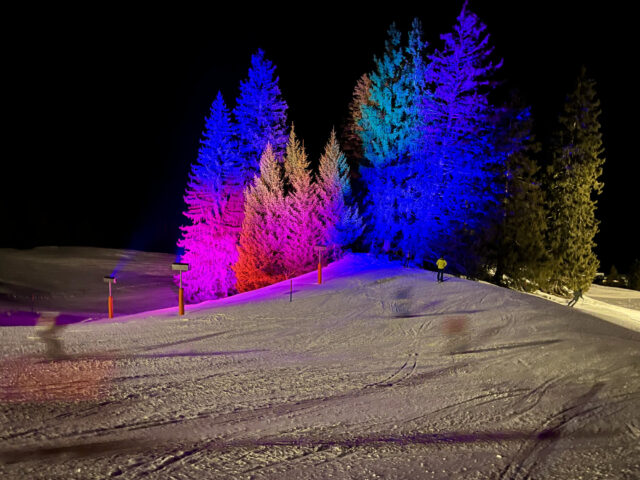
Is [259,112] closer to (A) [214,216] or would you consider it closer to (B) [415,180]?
(A) [214,216]

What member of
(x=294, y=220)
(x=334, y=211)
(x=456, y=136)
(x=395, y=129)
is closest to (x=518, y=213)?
(x=456, y=136)

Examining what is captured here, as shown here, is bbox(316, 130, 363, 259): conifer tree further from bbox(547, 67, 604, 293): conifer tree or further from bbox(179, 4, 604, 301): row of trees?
bbox(547, 67, 604, 293): conifer tree

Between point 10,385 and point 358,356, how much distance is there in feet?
18.2

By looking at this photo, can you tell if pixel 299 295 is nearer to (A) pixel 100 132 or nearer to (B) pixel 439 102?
(B) pixel 439 102

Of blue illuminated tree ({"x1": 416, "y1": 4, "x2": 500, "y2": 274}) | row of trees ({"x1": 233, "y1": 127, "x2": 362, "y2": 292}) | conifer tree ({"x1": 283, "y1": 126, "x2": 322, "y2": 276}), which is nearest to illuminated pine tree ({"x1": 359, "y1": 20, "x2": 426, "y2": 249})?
blue illuminated tree ({"x1": 416, "y1": 4, "x2": 500, "y2": 274})

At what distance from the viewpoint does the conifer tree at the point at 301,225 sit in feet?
87.6

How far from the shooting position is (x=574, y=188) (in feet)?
104

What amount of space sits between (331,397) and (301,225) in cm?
1966

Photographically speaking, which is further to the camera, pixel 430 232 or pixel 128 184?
pixel 128 184

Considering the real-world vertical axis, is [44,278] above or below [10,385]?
below

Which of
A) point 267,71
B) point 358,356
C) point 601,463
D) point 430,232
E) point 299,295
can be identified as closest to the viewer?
point 601,463

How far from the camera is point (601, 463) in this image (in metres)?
5.31

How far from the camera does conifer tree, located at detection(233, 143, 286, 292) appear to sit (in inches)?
1077

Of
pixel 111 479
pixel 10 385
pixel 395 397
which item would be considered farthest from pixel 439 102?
pixel 111 479
